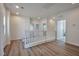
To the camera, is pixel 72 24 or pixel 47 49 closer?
pixel 47 49

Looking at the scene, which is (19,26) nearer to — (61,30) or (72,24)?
(61,30)

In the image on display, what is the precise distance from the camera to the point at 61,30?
293cm

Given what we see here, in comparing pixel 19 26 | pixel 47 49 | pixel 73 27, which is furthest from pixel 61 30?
pixel 19 26

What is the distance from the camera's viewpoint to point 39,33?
285cm

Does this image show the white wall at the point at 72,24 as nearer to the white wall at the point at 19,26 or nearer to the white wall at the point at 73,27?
the white wall at the point at 73,27

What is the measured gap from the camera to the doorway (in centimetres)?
291

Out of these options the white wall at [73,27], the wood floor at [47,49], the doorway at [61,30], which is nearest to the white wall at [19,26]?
the wood floor at [47,49]

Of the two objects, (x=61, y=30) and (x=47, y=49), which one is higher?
(x=61, y=30)

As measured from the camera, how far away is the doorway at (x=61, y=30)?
2.91 metres

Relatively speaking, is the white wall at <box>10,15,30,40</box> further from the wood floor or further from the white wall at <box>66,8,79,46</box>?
the white wall at <box>66,8,79,46</box>

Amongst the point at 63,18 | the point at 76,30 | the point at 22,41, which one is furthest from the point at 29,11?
the point at 76,30

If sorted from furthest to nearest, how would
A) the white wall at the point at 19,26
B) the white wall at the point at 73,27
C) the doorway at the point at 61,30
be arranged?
the doorway at the point at 61,30 → the white wall at the point at 73,27 → the white wall at the point at 19,26

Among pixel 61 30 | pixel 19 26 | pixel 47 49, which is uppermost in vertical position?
pixel 19 26

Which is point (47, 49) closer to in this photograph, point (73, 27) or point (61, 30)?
point (61, 30)
